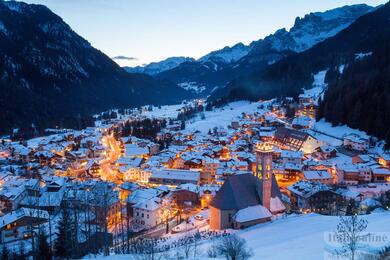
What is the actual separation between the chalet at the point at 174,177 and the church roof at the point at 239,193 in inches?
916

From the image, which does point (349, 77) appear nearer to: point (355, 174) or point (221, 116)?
point (221, 116)

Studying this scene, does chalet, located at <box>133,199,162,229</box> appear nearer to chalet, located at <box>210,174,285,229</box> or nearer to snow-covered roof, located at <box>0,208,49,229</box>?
snow-covered roof, located at <box>0,208,49,229</box>

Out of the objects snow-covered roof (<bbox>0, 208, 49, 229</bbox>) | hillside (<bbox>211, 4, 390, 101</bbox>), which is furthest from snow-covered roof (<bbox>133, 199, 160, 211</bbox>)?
hillside (<bbox>211, 4, 390, 101</bbox>)

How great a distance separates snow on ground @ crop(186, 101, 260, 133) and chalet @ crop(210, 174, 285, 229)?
72.2m

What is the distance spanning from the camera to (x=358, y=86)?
86812 mm

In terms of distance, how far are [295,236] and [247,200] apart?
364 inches

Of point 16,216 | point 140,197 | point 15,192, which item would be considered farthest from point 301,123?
point 16,216

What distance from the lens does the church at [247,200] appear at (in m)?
30.5

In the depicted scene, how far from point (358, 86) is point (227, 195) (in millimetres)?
68213

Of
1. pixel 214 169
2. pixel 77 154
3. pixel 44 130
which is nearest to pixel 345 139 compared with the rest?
pixel 214 169

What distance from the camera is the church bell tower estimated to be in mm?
31984

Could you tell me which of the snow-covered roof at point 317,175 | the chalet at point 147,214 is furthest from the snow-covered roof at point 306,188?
the chalet at point 147,214

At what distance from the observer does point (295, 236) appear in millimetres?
22422

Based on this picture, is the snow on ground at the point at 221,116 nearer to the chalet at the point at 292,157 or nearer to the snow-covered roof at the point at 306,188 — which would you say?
the chalet at the point at 292,157
